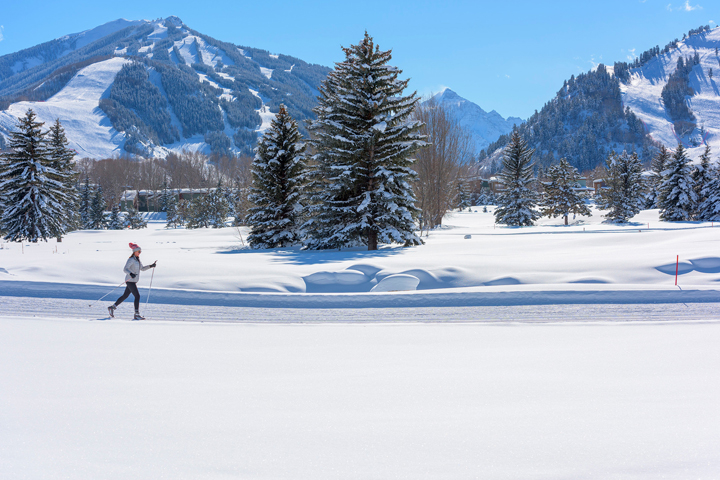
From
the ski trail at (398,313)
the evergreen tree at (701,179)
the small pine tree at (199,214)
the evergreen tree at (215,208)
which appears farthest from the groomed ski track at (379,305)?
the evergreen tree at (215,208)

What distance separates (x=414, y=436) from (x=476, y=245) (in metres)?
17.5

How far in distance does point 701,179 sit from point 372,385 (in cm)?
5399

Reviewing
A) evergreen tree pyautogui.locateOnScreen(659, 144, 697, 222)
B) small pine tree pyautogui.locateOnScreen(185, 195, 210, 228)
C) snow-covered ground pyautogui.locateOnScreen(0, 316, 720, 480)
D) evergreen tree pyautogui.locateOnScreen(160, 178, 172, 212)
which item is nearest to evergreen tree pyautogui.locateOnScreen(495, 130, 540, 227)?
evergreen tree pyautogui.locateOnScreen(659, 144, 697, 222)

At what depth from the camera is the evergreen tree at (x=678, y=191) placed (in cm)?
4112

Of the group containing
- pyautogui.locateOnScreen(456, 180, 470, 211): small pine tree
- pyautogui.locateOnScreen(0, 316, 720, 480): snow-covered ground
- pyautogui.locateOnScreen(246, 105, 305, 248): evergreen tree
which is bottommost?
pyautogui.locateOnScreen(0, 316, 720, 480): snow-covered ground

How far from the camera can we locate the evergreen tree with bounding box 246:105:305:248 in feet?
78.1

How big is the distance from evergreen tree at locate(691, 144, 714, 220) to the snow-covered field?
138ft

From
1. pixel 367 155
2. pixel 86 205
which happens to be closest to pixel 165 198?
pixel 86 205

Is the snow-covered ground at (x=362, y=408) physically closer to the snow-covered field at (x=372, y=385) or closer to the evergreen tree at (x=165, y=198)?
the snow-covered field at (x=372, y=385)

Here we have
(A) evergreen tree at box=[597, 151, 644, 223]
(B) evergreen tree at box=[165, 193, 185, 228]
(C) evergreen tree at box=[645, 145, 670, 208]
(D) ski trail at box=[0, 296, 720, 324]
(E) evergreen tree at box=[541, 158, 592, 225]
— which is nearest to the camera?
(D) ski trail at box=[0, 296, 720, 324]

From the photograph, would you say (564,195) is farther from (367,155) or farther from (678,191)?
(367,155)

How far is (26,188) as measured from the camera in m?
32.8

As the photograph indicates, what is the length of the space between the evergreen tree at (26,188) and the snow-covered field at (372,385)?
94.3ft

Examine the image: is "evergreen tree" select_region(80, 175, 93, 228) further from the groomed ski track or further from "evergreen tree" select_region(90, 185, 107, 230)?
the groomed ski track
